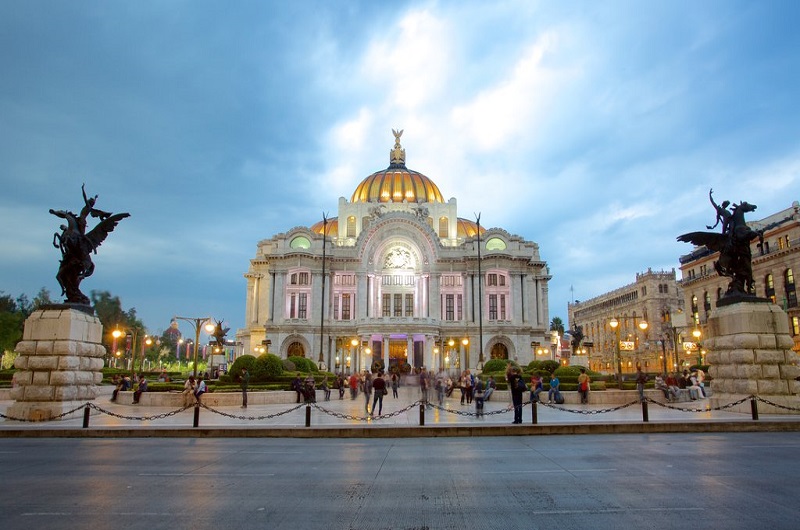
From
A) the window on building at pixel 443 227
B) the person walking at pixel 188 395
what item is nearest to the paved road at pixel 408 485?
the person walking at pixel 188 395

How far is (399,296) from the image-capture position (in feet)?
238

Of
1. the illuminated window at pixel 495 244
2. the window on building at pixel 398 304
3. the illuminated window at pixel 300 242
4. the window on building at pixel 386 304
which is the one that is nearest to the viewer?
the window on building at pixel 386 304

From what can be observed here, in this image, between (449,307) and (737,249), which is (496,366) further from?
(737,249)

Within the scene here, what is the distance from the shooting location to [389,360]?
6969cm

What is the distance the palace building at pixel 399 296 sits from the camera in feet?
227

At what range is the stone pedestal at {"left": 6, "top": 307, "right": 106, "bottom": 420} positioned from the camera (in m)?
21.2

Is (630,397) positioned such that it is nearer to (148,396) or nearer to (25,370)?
(148,396)

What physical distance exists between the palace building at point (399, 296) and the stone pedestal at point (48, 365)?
153 feet

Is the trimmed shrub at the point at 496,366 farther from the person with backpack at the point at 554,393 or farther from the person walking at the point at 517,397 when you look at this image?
the person walking at the point at 517,397

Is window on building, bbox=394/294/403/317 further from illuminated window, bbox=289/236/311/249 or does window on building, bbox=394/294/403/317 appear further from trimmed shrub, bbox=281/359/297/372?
trimmed shrub, bbox=281/359/297/372

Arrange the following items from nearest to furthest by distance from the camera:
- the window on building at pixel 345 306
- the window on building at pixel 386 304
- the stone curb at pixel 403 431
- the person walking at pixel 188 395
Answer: the stone curb at pixel 403 431
the person walking at pixel 188 395
the window on building at pixel 386 304
the window on building at pixel 345 306

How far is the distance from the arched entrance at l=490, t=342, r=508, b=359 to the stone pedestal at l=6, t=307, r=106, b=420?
55.5 meters

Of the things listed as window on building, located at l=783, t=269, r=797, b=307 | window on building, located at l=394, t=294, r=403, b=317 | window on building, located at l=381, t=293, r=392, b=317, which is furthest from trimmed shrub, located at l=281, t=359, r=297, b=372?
window on building, located at l=783, t=269, r=797, b=307

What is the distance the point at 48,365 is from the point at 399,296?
52933mm
